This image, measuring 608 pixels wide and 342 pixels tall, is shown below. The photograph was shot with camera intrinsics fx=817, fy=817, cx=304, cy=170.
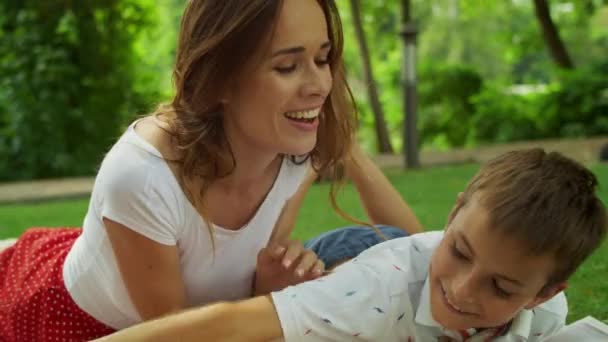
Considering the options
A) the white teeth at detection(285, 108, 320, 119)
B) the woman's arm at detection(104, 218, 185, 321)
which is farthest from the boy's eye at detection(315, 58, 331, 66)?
the woman's arm at detection(104, 218, 185, 321)

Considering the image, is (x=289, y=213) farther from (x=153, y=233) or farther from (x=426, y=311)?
(x=426, y=311)

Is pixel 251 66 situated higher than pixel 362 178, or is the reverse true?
pixel 251 66


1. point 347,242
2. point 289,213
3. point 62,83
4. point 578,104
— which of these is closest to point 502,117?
point 578,104

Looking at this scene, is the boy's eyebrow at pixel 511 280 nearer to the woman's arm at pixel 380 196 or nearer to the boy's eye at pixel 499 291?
the boy's eye at pixel 499 291

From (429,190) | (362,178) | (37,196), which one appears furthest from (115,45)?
(362,178)

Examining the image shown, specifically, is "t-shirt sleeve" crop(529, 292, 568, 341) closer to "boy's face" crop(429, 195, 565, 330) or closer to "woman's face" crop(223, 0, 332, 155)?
"boy's face" crop(429, 195, 565, 330)

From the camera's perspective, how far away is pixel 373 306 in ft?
5.94

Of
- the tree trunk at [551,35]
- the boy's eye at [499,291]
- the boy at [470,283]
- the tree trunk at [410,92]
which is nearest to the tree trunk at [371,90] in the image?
the tree trunk at [410,92]

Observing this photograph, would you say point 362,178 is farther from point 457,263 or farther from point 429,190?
point 429,190

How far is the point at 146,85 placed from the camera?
9.44 meters

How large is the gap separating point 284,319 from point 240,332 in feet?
0.32

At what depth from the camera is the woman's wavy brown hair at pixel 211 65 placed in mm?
1948

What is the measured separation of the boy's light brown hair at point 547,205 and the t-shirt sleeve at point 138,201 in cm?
74

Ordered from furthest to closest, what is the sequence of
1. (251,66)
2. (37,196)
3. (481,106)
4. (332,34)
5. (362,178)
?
(481,106) → (37,196) → (362,178) → (332,34) → (251,66)
